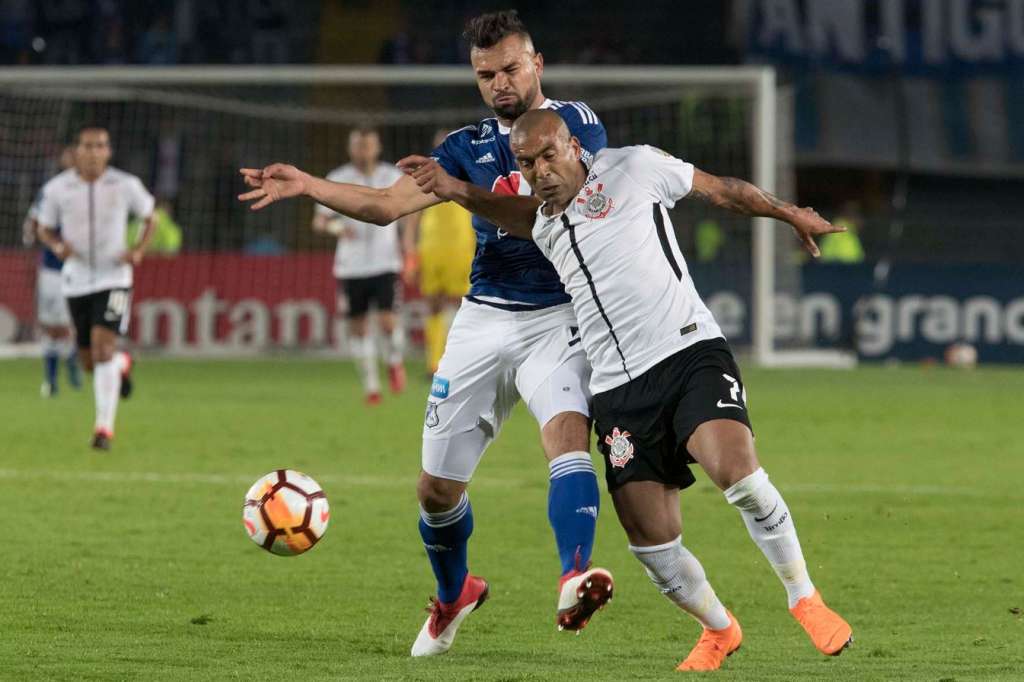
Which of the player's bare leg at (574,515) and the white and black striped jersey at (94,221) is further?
the white and black striped jersey at (94,221)

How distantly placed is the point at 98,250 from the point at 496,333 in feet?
23.4

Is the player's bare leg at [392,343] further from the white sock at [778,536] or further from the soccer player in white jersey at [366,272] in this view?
the white sock at [778,536]

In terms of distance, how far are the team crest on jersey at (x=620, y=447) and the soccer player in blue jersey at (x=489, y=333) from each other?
0.17 m

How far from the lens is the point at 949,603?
22.3 feet

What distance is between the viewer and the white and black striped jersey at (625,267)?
18.2 ft

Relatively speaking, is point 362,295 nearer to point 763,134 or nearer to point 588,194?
point 763,134

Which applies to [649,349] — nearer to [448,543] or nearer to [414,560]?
[448,543]

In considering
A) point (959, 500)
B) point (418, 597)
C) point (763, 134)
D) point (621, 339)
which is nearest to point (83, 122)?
point (763, 134)

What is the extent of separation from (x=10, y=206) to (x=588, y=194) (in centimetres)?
1725

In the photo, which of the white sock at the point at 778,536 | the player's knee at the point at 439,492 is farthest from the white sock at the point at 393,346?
the white sock at the point at 778,536

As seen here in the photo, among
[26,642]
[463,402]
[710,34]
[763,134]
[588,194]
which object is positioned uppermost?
[710,34]

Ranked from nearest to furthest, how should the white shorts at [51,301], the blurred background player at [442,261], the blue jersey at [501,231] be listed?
the blue jersey at [501,231] < the white shorts at [51,301] < the blurred background player at [442,261]

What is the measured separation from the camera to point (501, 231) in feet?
19.9

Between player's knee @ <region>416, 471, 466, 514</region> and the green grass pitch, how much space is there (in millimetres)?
476
